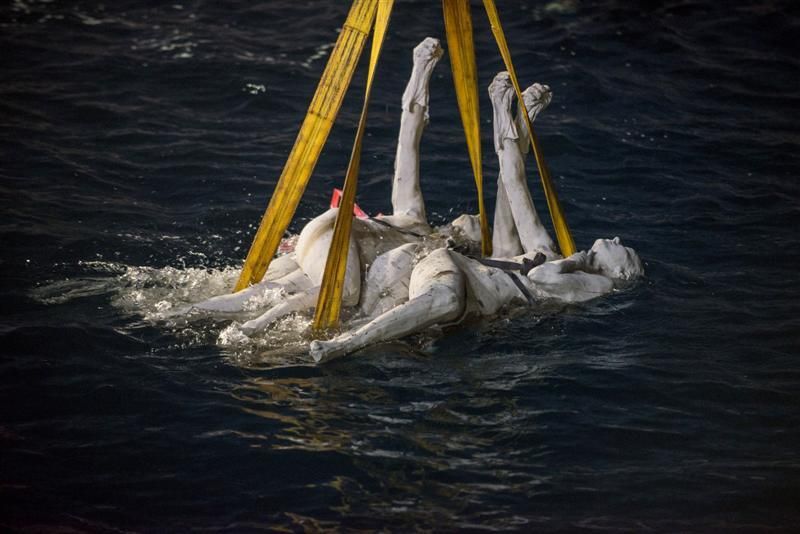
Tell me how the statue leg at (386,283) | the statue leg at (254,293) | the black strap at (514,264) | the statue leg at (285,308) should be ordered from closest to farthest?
the statue leg at (285,308)
the statue leg at (254,293)
the statue leg at (386,283)
the black strap at (514,264)

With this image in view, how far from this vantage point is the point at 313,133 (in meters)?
5.79

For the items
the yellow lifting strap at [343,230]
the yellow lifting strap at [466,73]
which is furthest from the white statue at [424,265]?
the yellow lifting strap at [343,230]

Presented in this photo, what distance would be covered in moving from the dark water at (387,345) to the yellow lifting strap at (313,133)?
593 millimetres

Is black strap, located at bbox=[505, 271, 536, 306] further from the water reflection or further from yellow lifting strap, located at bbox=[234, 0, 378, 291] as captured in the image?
yellow lifting strap, located at bbox=[234, 0, 378, 291]

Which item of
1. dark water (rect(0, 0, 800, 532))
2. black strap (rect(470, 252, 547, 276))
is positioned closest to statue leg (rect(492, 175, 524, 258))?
black strap (rect(470, 252, 547, 276))

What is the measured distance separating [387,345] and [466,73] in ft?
6.25

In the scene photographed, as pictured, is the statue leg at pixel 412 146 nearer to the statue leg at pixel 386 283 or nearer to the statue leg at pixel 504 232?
the statue leg at pixel 504 232

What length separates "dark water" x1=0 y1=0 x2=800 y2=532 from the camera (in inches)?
181

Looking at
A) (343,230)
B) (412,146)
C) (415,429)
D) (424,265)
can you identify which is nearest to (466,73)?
→ (412,146)

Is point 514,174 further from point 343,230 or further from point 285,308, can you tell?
point 285,308

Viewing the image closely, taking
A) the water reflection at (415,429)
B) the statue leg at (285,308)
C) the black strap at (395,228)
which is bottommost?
the water reflection at (415,429)

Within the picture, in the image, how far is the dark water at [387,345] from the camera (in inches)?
181

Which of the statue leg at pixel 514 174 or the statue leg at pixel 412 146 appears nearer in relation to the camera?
the statue leg at pixel 514 174

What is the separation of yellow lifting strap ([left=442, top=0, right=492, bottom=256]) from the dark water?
91 centimetres
